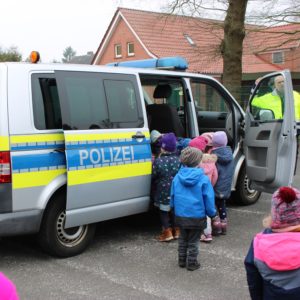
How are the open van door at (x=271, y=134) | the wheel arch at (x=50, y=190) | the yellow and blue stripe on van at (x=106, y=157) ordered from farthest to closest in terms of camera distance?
the open van door at (x=271, y=134) < the yellow and blue stripe on van at (x=106, y=157) < the wheel arch at (x=50, y=190)

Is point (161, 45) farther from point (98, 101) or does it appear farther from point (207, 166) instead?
point (98, 101)

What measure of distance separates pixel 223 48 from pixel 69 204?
441 inches

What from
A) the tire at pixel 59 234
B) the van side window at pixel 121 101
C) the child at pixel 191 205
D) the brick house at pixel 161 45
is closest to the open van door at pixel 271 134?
the child at pixel 191 205

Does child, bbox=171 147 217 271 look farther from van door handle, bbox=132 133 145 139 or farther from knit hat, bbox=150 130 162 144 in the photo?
knit hat, bbox=150 130 162 144

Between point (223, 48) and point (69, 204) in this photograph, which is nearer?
point (69, 204)

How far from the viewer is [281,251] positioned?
8.85 feet

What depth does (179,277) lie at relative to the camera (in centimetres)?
468

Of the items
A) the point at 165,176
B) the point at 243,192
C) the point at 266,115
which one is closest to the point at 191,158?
the point at 165,176

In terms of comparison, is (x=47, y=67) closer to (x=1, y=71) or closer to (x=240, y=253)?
(x=1, y=71)

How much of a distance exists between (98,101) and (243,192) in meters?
3.05

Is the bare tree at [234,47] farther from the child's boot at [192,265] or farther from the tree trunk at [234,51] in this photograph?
the child's boot at [192,265]

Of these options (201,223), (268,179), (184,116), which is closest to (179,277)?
(201,223)

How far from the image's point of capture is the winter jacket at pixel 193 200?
15.9 ft

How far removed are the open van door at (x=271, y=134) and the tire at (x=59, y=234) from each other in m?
2.30
